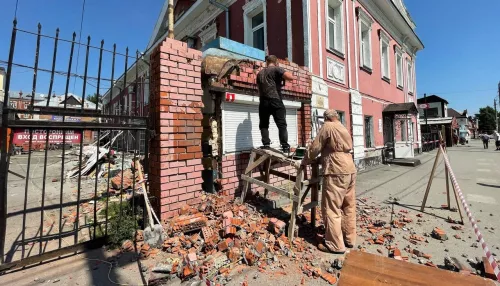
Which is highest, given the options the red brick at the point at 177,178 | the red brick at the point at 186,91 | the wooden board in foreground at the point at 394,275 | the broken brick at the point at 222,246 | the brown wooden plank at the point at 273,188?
the red brick at the point at 186,91

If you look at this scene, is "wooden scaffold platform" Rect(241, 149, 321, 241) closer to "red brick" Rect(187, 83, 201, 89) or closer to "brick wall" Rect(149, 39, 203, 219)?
"brick wall" Rect(149, 39, 203, 219)

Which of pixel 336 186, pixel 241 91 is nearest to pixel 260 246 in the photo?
pixel 336 186

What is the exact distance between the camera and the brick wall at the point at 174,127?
9.87ft

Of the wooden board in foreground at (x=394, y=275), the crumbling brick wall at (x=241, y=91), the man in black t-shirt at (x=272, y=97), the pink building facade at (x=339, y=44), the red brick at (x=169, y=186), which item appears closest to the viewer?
the wooden board in foreground at (x=394, y=275)

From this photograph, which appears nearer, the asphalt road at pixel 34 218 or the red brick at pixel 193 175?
the asphalt road at pixel 34 218

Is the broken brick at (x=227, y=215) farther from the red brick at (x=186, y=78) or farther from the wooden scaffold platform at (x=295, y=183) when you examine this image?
the red brick at (x=186, y=78)

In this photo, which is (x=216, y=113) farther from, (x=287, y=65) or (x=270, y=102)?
(x=287, y=65)

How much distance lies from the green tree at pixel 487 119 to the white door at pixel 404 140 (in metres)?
69.6

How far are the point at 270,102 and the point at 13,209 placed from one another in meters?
5.12

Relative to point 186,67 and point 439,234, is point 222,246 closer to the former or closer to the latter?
point 186,67

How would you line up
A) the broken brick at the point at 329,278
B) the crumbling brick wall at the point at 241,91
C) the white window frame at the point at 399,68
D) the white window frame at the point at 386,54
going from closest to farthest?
the broken brick at the point at 329,278 < the crumbling brick wall at the point at 241,91 < the white window frame at the point at 386,54 < the white window frame at the point at 399,68

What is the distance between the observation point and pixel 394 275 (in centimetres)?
227

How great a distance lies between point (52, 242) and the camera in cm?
289

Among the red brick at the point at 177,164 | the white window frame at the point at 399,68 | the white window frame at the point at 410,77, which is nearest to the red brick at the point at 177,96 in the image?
the red brick at the point at 177,164
